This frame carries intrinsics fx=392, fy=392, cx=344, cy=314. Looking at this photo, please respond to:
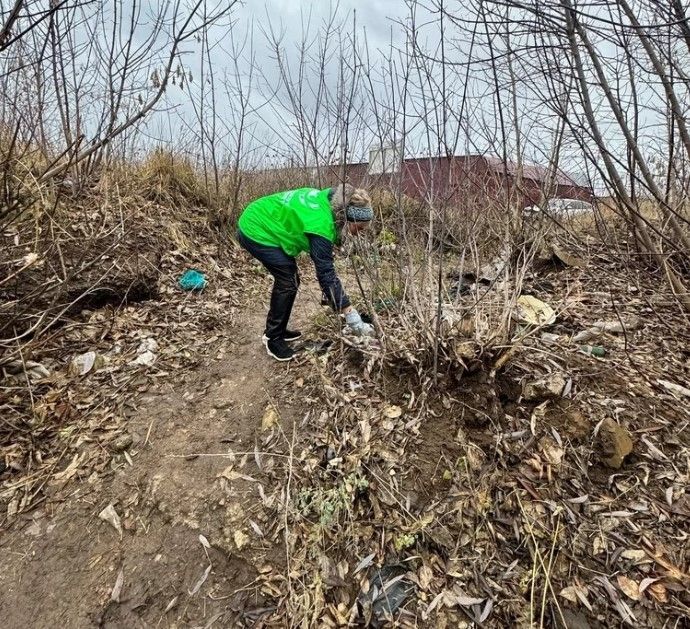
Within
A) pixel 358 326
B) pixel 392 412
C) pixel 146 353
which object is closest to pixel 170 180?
pixel 146 353

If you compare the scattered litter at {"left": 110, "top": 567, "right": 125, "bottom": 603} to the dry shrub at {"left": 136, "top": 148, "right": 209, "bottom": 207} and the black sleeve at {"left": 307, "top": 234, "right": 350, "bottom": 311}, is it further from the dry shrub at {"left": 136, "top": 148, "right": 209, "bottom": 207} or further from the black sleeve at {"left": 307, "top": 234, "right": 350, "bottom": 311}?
the dry shrub at {"left": 136, "top": 148, "right": 209, "bottom": 207}

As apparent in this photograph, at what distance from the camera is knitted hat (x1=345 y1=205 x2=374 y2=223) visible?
2.49m

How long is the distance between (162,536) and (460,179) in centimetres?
252

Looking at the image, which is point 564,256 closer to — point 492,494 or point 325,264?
point 325,264

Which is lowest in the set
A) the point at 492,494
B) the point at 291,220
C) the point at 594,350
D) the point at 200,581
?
the point at 200,581

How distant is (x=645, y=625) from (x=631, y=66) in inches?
127

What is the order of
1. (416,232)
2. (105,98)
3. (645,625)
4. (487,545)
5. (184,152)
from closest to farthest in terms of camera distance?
(645,625)
(487,545)
(416,232)
(105,98)
(184,152)

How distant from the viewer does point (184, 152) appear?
5.48m

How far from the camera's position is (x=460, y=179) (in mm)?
2420

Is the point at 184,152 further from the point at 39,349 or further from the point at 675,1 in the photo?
the point at 675,1

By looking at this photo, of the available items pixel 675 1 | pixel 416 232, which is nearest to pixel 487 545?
pixel 416 232

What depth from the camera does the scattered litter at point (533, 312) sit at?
8.93ft

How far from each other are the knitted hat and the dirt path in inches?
49.3

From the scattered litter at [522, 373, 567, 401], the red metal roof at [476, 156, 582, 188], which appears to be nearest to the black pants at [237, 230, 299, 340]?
the scattered litter at [522, 373, 567, 401]
